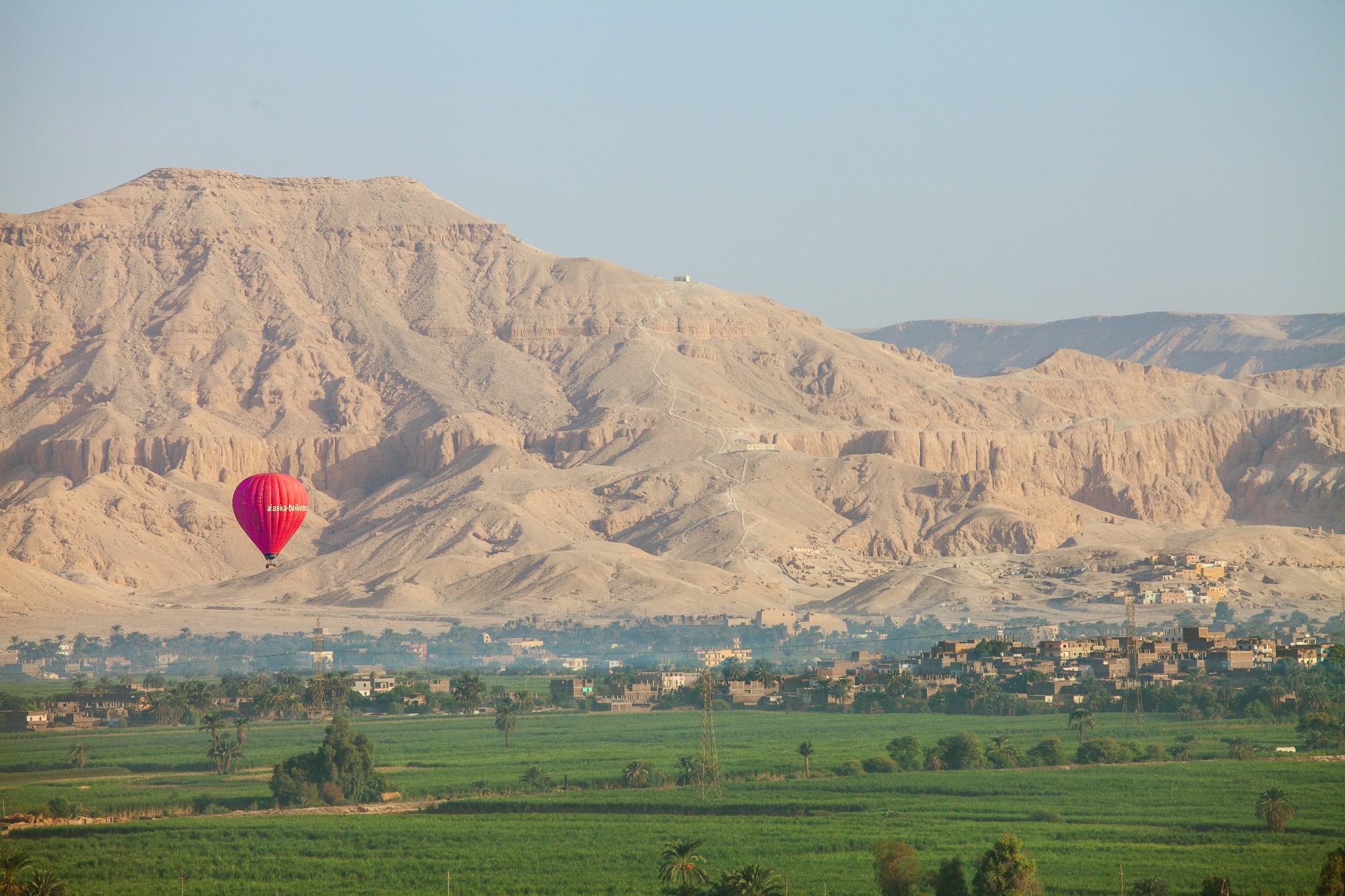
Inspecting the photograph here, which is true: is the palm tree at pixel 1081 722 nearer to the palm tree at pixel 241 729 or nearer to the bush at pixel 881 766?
the bush at pixel 881 766

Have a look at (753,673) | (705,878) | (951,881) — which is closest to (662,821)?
(705,878)

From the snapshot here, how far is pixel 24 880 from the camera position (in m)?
50.1

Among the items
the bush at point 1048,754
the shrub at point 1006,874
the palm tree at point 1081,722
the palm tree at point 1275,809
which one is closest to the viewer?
the shrub at point 1006,874

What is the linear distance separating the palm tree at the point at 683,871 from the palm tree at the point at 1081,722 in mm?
32315

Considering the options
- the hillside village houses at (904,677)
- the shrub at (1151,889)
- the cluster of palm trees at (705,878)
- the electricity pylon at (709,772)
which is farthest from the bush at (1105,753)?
the cluster of palm trees at (705,878)

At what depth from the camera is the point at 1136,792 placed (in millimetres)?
68000

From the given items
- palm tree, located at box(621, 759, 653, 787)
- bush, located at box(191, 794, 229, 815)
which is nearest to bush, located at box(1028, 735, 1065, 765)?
palm tree, located at box(621, 759, 653, 787)

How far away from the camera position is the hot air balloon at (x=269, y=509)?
74.5m

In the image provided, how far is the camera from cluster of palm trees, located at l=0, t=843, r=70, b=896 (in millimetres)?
48656

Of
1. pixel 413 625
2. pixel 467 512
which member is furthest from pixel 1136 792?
pixel 467 512

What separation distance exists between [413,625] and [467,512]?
2365 centimetres

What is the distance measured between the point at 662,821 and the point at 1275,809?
19.3 metres

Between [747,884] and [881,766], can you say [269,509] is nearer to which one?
[881,766]

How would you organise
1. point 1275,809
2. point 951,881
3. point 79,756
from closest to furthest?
1. point 951,881
2. point 1275,809
3. point 79,756
